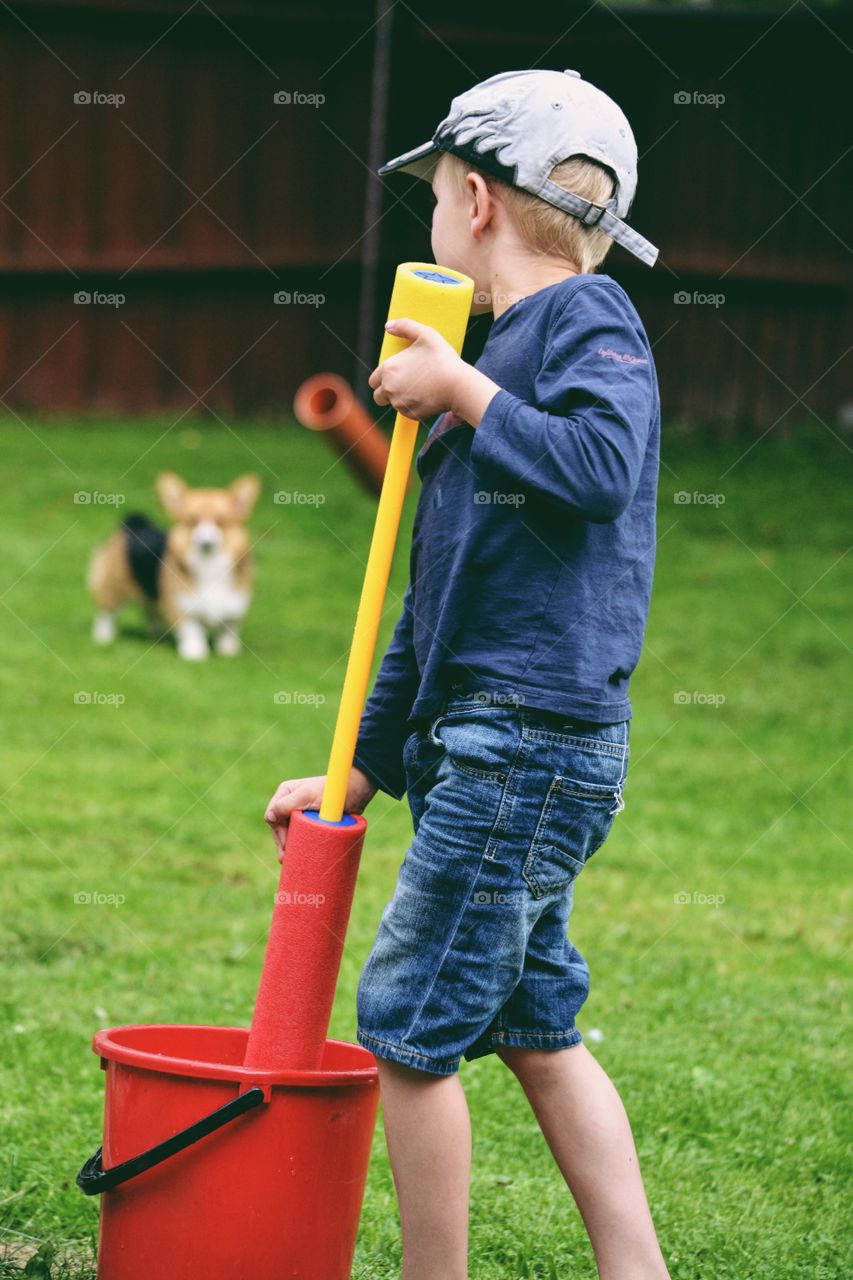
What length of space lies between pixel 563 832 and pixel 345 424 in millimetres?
3607

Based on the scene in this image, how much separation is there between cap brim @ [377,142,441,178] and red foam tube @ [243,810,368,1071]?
80 cm

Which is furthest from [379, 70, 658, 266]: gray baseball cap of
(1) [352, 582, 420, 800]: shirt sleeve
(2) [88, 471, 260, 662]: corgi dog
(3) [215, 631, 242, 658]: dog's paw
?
(3) [215, 631, 242, 658]: dog's paw

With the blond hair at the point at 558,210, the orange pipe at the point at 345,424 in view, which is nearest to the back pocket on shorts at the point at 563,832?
the blond hair at the point at 558,210

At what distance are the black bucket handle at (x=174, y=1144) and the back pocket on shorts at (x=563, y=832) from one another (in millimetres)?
396

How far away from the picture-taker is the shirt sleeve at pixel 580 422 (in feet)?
5.61

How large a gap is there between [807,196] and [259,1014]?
10.8 m

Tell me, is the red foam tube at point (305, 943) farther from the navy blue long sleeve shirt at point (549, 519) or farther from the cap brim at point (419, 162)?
the cap brim at point (419, 162)

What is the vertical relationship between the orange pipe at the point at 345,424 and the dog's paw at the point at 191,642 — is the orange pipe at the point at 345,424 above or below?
above

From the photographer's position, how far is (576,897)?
4062mm

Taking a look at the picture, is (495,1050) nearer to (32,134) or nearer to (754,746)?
(754,746)

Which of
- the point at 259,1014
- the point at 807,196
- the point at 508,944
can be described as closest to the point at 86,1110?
the point at 259,1014

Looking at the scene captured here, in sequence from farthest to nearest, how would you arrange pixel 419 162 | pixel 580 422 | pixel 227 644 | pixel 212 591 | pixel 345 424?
pixel 227 644
pixel 212 591
pixel 345 424
pixel 419 162
pixel 580 422

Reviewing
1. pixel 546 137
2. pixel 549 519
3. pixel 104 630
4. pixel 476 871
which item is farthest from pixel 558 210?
pixel 104 630

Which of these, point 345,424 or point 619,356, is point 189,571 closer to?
point 345,424
